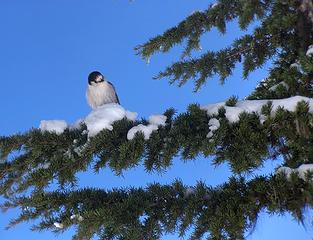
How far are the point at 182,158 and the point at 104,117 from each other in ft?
3.44

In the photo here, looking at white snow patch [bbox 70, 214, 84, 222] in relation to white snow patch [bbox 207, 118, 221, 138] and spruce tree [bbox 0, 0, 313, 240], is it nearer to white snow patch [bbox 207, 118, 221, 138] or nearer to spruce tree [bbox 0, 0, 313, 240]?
spruce tree [bbox 0, 0, 313, 240]

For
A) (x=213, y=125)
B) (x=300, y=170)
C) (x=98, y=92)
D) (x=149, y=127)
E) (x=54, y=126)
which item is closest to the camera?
(x=300, y=170)

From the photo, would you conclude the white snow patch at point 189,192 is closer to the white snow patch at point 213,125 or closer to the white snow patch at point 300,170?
the white snow patch at point 213,125

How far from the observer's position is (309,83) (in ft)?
15.0

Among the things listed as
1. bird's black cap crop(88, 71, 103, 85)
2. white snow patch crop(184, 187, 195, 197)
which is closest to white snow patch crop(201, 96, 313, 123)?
white snow patch crop(184, 187, 195, 197)

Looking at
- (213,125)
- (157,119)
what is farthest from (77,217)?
(213,125)

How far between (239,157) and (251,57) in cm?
388

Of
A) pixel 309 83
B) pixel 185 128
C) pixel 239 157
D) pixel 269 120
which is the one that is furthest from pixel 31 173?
pixel 309 83

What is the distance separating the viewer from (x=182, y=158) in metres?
4.05

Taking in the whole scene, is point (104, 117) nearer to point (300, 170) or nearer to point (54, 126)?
point (54, 126)

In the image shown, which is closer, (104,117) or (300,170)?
(300,170)

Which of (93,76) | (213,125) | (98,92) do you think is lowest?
(213,125)

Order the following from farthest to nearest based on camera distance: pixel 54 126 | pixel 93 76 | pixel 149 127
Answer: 1. pixel 93 76
2. pixel 54 126
3. pixel 149 127

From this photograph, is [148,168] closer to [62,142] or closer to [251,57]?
[62,142]
